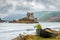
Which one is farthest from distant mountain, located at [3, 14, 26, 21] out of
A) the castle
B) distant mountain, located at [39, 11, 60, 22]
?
distant mountain, located at [39, 11, 60, 22]

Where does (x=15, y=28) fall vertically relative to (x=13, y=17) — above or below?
below

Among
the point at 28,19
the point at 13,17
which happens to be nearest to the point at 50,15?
the point at 28,19

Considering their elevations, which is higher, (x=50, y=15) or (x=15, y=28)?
(x=50, y=15)

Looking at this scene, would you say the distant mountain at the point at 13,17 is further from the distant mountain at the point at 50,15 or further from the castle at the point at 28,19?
the distant mountain at the point at 50,15

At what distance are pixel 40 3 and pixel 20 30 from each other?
0.40m

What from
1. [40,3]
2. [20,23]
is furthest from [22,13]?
[40,3]

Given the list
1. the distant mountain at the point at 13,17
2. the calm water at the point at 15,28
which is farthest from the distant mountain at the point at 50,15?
the distant mountain at the point at 13,17

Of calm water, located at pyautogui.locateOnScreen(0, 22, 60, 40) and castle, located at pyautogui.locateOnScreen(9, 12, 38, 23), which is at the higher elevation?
castle, located at pyautogui.locateOnScreen(9, 12, 38, 23)

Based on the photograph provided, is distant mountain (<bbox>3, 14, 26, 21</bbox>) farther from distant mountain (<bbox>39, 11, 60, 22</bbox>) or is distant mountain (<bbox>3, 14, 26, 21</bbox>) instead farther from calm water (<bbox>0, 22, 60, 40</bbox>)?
distant mountain (<bbox>39, 11, 60, 22</bbox>)

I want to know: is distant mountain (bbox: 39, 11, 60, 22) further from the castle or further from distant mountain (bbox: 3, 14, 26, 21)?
distant mountain (bbox: 3, 14, 26, 21)

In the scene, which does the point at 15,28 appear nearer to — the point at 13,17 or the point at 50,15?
the point at 13,17

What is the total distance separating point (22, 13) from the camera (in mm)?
1616

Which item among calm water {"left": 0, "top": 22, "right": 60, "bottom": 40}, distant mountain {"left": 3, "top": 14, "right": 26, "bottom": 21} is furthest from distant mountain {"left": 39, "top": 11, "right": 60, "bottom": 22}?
distant mountain {"left": 3, "top": 14, "right": 26, "bottom": 21}

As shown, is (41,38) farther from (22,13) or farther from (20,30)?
(22,13)
